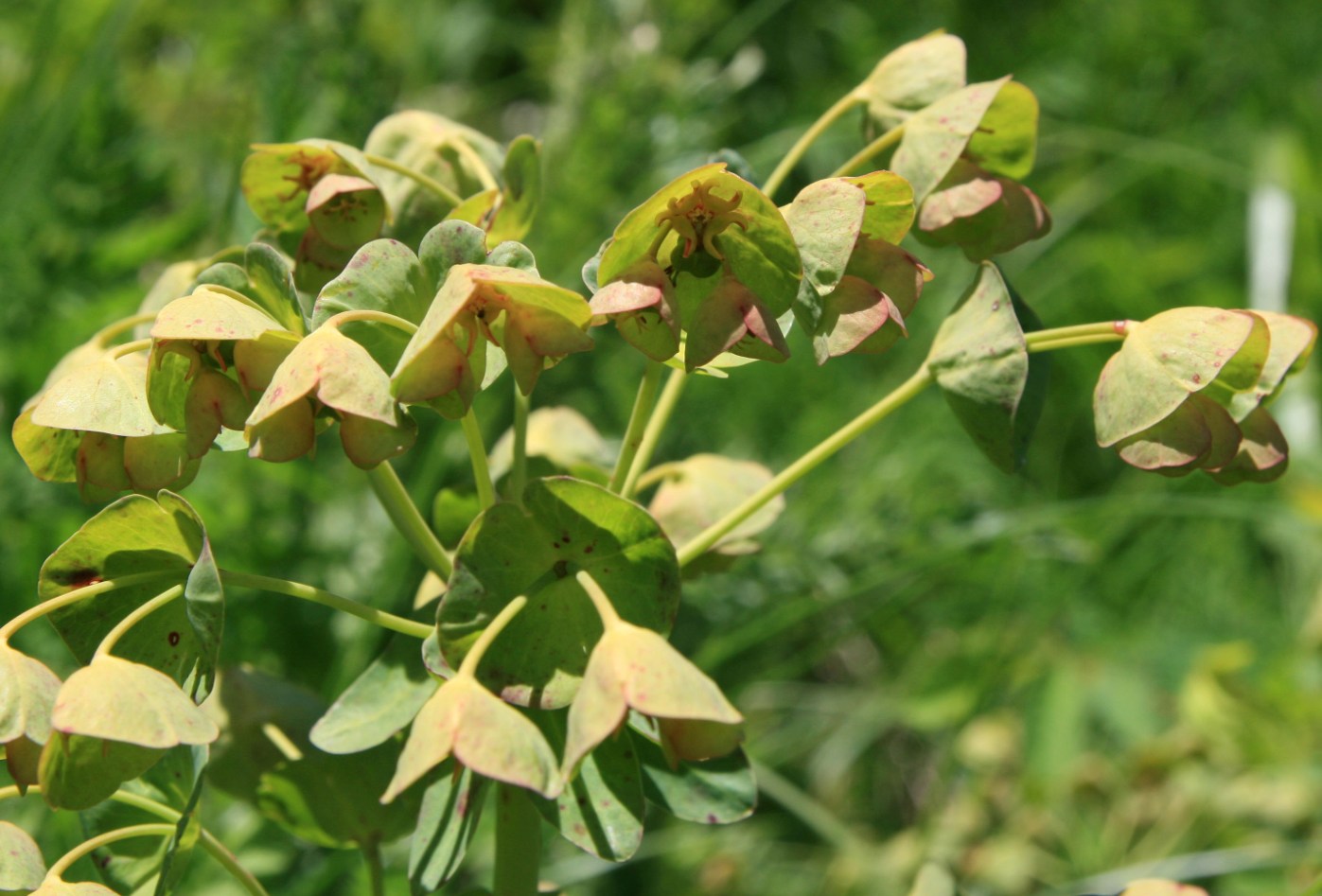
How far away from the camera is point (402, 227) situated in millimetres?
628

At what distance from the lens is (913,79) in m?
0.63

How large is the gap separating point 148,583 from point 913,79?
43 cm

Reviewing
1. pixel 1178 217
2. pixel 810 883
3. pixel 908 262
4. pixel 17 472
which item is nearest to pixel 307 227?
pixel 908 262

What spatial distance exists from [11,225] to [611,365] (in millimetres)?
627

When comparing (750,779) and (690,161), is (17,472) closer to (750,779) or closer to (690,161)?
(690,161)

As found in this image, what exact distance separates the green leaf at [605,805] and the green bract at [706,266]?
167mm

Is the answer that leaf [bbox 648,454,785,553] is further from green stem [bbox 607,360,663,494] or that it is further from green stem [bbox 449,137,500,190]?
green stem [bbox 449,137,500,190]

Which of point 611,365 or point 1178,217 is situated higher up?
point 611,365

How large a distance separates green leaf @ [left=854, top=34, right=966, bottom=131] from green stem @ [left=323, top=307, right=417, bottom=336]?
283mm

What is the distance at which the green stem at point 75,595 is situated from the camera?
475 millimetres

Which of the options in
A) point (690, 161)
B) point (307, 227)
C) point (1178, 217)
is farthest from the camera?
point (1178, 217)

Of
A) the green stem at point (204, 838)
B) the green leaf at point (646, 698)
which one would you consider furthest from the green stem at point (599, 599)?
the green stem at point (204, 838)

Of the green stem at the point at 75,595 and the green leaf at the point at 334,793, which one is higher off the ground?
the green stem at the point at 75,595

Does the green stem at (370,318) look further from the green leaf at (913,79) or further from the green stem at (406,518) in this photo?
the green leaf at (913,79)
